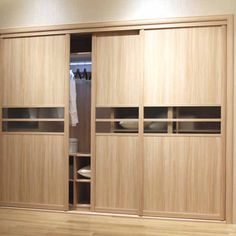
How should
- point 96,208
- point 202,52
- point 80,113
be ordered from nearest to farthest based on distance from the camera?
1. point 202,52
2. point 96,208
3. point 80,113

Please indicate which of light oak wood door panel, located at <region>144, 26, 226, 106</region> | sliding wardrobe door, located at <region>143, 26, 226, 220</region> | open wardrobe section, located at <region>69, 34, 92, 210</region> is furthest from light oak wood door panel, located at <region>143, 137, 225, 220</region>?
open wardrobe section, located at <region>69, 34, 92, 210</region>

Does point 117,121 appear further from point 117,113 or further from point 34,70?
point 34,70

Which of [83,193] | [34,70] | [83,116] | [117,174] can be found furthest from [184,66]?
[83,193]

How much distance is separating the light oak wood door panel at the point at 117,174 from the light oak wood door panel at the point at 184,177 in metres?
0.14

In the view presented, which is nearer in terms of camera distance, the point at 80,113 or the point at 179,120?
the point at 179,120

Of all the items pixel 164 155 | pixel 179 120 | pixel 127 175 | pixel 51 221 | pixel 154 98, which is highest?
pixel 154 98

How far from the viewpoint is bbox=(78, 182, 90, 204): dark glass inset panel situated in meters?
3.76

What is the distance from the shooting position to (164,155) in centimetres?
326

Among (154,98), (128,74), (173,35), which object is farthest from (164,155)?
(173,35)

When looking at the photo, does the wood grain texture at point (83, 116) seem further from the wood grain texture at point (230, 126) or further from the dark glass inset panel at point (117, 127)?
the wood grain texture at point (230, 126)

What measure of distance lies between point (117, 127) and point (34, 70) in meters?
1.18

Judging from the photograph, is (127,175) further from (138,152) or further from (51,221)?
(51,221)

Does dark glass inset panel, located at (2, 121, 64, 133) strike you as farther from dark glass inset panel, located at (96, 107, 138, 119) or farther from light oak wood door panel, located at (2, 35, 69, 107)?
dark glass inset panel, located at (96, 107, 138, 119)

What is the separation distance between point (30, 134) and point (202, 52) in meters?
2.11
